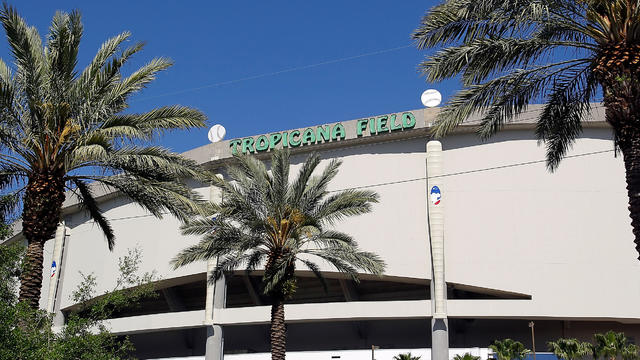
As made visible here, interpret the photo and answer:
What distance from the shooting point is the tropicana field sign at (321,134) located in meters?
38.7

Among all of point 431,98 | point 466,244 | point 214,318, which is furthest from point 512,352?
point 214,318

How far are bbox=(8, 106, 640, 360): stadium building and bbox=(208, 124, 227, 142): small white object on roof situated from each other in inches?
27.7

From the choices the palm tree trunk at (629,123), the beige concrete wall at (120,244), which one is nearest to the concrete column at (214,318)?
the beige concrete wall at (120,244)

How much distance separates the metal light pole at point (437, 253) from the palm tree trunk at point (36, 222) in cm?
2189

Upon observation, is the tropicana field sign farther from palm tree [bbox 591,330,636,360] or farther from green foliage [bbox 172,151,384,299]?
palm tree [bbox 591,330,636,360]

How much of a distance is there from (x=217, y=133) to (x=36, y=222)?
87.4ft

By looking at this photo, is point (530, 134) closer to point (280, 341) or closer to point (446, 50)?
point (280, 341)

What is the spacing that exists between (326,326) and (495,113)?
29202mm

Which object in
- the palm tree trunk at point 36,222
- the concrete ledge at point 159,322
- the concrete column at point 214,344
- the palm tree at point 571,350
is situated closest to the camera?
the palm tree trunk at point 36,222

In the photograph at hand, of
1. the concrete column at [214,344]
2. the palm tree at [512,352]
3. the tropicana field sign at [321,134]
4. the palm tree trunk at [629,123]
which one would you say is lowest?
the palm tree at [512,352]

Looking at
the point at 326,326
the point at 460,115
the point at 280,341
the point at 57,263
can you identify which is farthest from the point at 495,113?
the point at 57,263

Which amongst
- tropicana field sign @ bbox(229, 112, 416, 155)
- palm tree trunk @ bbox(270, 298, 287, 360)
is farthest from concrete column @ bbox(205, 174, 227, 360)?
palm tree trunk @ bbox(270, 298, 287, 360)

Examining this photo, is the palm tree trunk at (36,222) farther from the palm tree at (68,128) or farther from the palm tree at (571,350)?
the palm tree at (571,350)

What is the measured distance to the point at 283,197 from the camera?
26.6 meters
